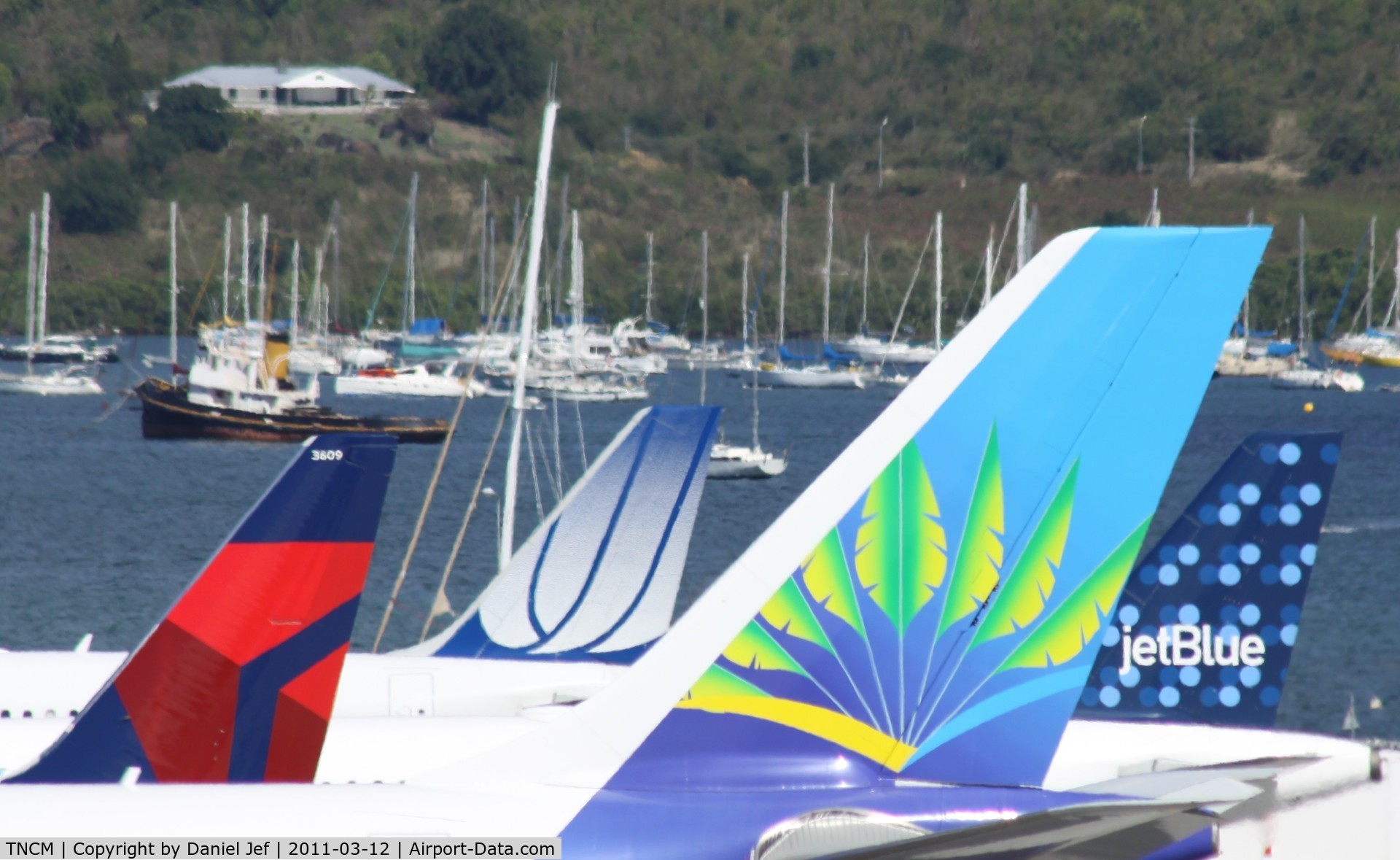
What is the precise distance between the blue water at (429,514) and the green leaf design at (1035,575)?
865 inches

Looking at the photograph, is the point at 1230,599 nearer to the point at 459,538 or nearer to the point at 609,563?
the point at 609,563

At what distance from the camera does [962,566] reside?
29.0 feet

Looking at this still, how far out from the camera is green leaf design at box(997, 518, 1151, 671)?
8867 millimetres

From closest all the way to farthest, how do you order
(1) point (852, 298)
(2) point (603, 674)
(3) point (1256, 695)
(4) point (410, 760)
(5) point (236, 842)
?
(5) point (236, 842) < (4) point (410, 760) < (3) point (1256, 695) < (2) point (603, 674) < (1) point (852, 298)

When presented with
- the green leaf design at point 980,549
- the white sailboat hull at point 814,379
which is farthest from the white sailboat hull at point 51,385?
the green leaf design at point 980,549

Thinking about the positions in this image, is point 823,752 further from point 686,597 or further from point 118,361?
point 118,361

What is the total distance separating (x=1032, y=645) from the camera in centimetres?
886

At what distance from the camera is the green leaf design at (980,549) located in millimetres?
8820

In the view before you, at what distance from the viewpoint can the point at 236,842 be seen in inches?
306

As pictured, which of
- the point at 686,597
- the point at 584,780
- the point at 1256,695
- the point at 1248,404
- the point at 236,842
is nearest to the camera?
the point at 236,842

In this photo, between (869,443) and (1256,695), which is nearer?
(869,443)

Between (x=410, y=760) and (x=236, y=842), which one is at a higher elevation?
(x=236, y=842)

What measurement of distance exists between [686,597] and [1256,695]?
27.8m

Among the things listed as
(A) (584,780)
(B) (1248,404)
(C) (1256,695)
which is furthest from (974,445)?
(B) (1248,404)
